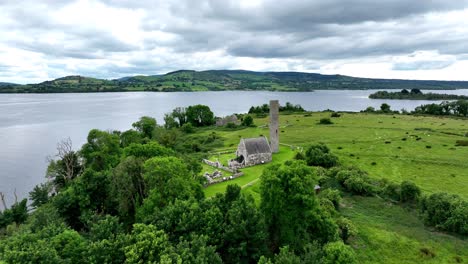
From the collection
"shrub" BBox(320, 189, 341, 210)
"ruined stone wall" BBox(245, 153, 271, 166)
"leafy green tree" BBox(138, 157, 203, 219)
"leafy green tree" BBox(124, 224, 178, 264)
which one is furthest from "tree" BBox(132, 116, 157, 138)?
"leafy green tree" BBox(124, 224, 178, 264)

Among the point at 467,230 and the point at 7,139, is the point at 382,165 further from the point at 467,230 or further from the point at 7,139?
the point at 7,139

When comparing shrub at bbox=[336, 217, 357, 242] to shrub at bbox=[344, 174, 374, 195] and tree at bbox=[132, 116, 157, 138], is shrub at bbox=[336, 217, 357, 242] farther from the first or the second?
tree at bbox=[132, 116, 157, 138]

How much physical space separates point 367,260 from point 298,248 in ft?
25.4

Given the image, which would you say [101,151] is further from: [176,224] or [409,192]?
[409,192]

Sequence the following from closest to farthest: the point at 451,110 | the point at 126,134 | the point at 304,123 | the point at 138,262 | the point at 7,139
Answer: the point at 138,262, the point at 126,134, the point at 7,139, the point at 304,123, the point at 451,110

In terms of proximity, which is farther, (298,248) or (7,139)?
(7,139)

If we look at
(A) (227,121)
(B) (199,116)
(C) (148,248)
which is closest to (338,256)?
(C) (148,248)

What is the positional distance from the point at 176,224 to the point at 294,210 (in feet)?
34.7

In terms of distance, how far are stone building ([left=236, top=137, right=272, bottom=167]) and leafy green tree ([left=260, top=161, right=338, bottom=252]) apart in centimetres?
2606

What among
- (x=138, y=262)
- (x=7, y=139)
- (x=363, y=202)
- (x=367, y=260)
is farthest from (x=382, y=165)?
(x=7, y=139)

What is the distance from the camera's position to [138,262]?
18.9 metres

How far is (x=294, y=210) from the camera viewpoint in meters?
26.2

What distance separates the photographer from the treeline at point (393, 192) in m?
32.1

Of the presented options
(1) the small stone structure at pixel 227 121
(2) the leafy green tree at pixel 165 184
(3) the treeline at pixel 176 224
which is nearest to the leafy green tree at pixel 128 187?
(3) the treeline at pixel 176 224
